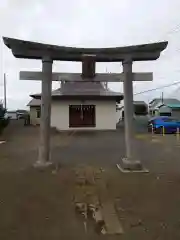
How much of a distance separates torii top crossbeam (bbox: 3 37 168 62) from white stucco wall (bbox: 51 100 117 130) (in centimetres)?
1862

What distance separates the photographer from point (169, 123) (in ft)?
98.5

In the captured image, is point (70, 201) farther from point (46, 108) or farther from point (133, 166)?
point (46, 108)

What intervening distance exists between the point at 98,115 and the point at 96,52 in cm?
1897

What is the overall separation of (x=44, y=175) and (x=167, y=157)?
19.1 ft

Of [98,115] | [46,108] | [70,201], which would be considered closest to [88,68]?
[46,108]

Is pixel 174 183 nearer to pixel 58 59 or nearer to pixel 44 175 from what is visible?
pixel 44 175

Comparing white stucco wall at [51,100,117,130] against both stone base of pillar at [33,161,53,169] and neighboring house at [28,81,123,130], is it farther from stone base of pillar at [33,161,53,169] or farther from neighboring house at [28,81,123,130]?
stone base of pillar at [33,161,53,169]

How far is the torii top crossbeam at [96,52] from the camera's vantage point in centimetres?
1103

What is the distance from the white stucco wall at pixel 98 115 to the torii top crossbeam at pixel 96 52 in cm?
1862

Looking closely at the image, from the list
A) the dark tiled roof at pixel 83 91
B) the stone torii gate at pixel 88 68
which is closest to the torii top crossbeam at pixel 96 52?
the stone torii gate at pixel 88 68

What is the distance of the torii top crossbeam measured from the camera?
36.2ft

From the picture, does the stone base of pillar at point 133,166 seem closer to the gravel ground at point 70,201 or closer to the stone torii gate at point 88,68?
the gravel ground at point 70,201

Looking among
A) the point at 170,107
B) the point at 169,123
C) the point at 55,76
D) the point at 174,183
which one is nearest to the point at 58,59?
the point at 55,76

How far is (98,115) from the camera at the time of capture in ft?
99.2
